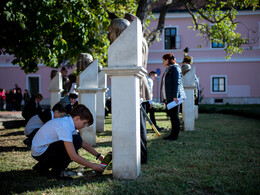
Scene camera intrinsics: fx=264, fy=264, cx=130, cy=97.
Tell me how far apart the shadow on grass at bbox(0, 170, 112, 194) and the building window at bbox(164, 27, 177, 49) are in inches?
903

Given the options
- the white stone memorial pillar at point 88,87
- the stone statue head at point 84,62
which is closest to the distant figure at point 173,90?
the white stone memorial pillar at point 88,87

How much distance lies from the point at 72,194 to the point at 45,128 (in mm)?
995

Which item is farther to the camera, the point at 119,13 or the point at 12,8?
the point at 119,13

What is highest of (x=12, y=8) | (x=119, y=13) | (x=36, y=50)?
(x=119, y=13)

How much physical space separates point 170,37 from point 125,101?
23.2 m

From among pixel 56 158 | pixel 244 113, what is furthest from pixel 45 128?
pixel 244 113

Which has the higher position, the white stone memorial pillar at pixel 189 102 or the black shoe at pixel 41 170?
the white stone memorial pillar at pixel 189 102

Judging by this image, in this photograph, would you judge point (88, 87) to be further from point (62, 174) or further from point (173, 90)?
point (62, 174)

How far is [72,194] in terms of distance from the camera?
9.04ft

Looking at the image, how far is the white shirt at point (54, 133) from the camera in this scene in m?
3.15

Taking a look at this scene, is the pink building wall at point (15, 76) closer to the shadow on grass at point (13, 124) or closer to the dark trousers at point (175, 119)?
the shadow on grass at point (13, 124)

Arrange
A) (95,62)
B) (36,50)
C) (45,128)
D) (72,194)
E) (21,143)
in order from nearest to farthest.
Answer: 1. (72,194)
2. (45,128)
3. (95,62)
4. (21,143)
5. (36,50)

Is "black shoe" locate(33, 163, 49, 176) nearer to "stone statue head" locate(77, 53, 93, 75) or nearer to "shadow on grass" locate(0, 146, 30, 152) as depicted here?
"shadow on grass" locate(0, 146, 30, 152)

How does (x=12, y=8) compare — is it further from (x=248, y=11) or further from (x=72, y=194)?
(x=248, y=11)
